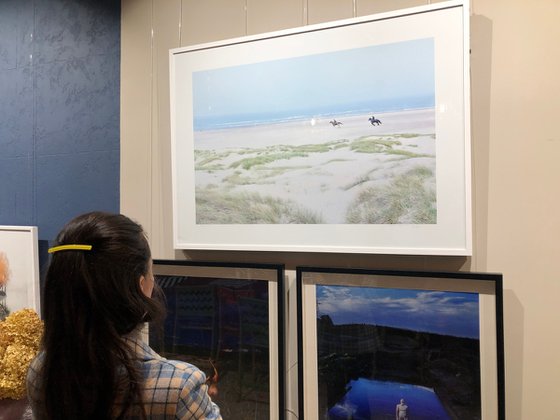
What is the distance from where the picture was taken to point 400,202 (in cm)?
103

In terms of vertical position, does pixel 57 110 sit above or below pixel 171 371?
above

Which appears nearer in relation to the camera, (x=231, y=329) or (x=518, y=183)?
(x=518, y=183)

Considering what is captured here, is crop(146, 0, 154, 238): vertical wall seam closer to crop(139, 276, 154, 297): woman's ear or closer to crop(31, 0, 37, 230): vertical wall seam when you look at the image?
crop(31, 0, 37, 230): vertical wall seam

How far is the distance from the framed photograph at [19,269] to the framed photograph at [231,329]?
447 mm

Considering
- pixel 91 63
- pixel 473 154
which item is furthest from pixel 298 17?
pixel 91 63

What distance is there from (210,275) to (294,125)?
1.47 ft

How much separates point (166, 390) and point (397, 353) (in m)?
0.57

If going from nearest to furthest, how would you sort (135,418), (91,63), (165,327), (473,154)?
(135,418), (473,154), (165,327), (91,63)

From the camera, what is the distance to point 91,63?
4.68 ft

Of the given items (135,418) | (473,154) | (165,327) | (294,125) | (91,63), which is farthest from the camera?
(91,63)

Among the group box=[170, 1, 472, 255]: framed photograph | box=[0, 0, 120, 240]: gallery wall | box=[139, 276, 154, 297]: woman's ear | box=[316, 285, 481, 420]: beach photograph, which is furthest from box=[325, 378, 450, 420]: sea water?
box=[0, 0, 120, 240]: gallery wall

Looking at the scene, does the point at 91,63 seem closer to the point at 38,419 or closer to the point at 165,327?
the point at 165,327

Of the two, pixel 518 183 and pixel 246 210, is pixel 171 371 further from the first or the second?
pixel 518 183

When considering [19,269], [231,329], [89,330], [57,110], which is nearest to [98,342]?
[89,330]
